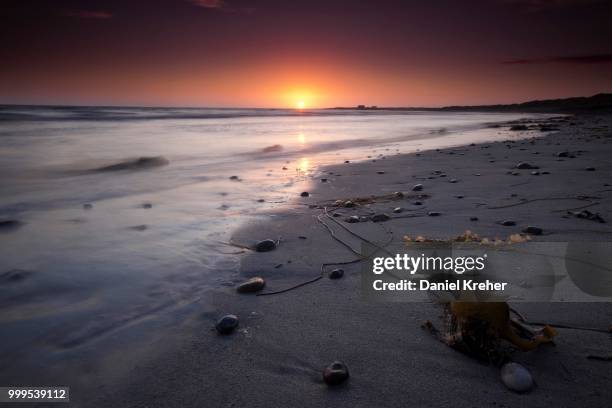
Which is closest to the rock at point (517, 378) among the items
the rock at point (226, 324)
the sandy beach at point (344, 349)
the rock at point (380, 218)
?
the sandy beach at point (344, 349)

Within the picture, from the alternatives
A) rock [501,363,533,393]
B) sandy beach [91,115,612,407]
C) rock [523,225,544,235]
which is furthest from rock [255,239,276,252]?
rock [523,225,544,235]

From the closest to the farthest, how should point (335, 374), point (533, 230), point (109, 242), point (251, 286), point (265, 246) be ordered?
point (335, 374)
point (251, 286)
point (533, 230)
point (265, 246)
point (109, 242)

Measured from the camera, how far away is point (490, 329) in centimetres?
181

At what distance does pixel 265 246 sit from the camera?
11.9ft

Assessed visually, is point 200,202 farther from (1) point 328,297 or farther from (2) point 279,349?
(2) point 279,349

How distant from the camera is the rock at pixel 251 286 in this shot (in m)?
2.79

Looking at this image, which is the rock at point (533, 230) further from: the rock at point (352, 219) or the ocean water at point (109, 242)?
the ocean water at point (109, 242)

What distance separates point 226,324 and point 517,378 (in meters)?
1.61

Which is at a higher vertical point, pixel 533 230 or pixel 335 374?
pixel 533 230

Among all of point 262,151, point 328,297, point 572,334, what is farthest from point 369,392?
point 262,151

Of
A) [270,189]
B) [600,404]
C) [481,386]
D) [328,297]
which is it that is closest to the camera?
[600,404]

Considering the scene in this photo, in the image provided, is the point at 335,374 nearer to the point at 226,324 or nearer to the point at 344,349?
the point at 344,349

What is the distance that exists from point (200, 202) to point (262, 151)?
8.25 metres

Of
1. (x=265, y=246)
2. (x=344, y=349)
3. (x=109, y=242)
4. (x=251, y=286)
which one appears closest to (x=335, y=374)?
(x=344, y=349)
